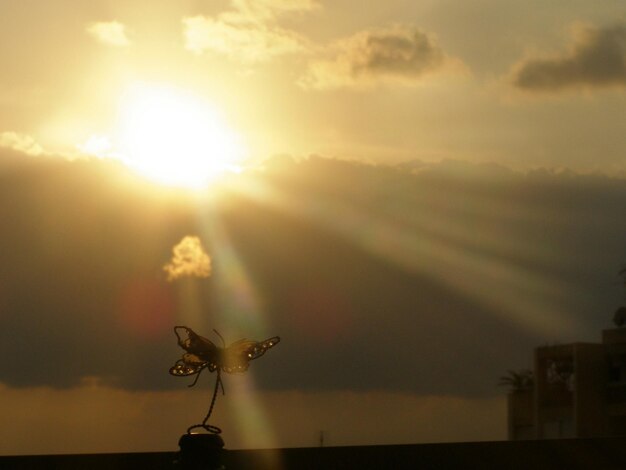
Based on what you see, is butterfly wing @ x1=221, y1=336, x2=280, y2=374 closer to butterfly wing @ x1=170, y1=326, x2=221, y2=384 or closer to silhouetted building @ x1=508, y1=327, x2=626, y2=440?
butterfly wing @ x1=170, y1=326, x2=221, y2=384

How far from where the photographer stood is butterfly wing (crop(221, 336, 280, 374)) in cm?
844

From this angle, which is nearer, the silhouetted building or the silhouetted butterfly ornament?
the silhouetted butterfly ornament

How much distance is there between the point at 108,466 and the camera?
907 centimetres

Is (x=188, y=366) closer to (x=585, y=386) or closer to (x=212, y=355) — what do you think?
(x=212, y=355)

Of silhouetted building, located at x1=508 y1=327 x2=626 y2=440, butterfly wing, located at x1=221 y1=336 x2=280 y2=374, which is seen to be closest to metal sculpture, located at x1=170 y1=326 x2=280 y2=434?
butterfly wing, located at x1=221 y1=336 x2=280 y2=374

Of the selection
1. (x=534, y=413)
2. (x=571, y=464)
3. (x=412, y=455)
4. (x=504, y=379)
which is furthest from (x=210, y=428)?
(x=504, y=379)

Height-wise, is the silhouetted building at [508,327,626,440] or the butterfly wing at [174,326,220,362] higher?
the silhouetted building at [508,327,626,440]

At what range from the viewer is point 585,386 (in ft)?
191

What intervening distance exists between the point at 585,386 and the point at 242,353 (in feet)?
172

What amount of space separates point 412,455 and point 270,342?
209cm

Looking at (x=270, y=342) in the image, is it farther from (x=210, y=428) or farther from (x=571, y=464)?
(x=571, y=464)

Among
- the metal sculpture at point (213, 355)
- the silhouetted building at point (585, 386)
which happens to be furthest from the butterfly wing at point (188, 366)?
the silhouetted building at point (585, 386)

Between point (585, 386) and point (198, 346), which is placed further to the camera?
point (585, 386)

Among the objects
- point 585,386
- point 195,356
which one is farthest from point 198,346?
point 585,386
